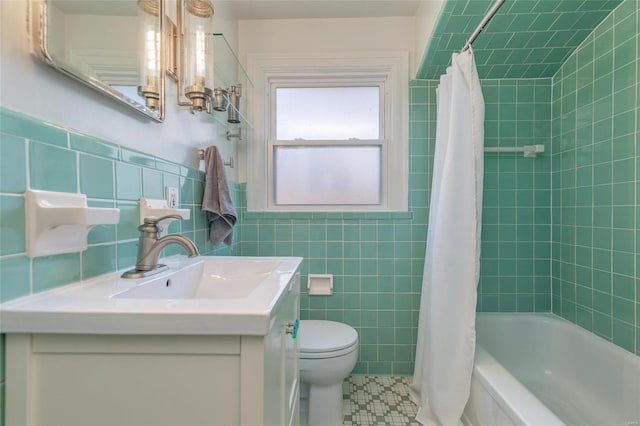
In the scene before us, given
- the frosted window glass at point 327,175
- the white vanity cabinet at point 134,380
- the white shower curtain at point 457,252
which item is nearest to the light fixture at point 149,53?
the white vanity cabinet at point 134,380

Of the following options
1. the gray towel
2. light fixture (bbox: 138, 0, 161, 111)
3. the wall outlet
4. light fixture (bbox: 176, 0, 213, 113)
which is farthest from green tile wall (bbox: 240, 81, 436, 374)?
light fixture (bbox: 138, 0, 161, 111)

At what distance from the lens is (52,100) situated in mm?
663

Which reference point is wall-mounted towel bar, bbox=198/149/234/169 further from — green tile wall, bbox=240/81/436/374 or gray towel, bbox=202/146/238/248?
green tile wall, bbox=240/81/436/374

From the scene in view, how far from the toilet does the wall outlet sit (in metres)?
0.81

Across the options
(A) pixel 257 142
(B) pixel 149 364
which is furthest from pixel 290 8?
(B) pixel 149 364

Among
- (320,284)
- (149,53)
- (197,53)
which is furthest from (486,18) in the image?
(320,284)

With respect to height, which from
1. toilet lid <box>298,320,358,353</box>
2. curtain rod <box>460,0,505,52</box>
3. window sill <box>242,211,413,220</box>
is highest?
curtain rod <box>460,0,505,52</box>

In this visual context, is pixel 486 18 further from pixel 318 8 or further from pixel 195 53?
pixel 195 53

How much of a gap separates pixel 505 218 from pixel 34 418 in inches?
87.0

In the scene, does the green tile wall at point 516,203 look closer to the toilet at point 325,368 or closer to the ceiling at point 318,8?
the ceiling at point 318,8

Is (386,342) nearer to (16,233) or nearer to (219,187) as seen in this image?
(219,187)

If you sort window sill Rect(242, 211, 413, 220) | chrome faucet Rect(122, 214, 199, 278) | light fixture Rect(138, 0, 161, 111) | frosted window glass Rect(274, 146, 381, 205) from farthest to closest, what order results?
frosted window glass Rect(274, 146, 381, 205) < window sill Rect(242, 211, 413, 220) < light fixture Rect(138, 0, 161, 111) < chrome faucet Rect(122, 214, 199, 278)

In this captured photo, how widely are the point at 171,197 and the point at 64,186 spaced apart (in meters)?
0.45

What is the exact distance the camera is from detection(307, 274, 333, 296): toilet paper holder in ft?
6.32
